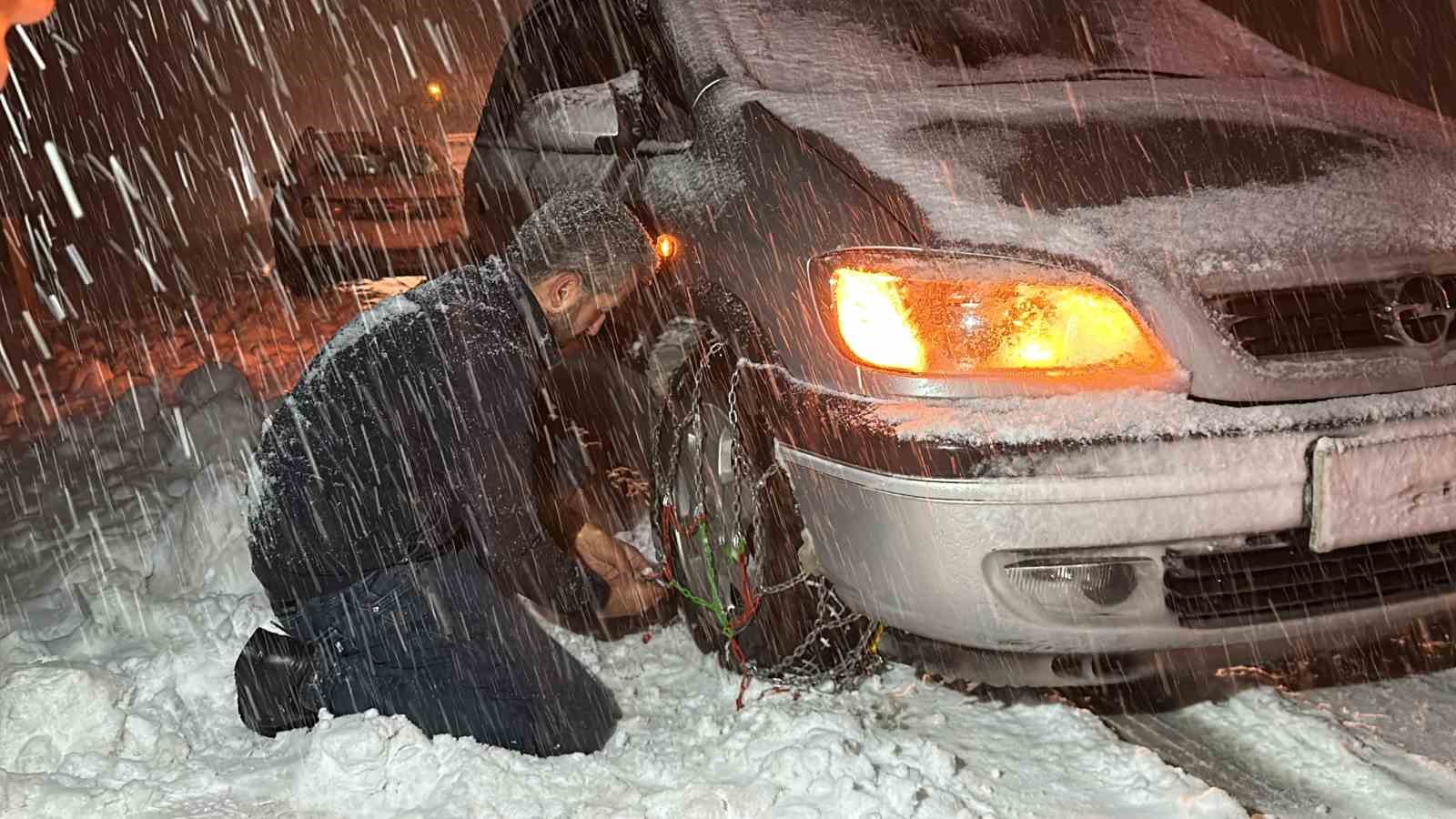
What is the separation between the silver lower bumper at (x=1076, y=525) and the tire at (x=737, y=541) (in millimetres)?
329

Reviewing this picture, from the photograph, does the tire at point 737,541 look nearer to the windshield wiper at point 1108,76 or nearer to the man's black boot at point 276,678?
the man's black boot at point 276,678

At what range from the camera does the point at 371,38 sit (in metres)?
30.9

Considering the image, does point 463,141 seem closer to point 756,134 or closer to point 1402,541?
point 756,134

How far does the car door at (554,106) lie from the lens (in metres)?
3.26

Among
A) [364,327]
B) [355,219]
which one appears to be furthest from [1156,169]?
[355,219]

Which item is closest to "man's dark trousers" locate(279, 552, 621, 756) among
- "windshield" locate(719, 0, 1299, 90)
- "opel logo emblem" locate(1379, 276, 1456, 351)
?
"windshield" locate(719, 0, 1299, 90)

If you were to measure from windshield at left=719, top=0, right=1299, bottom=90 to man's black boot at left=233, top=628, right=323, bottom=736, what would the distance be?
5.78ft

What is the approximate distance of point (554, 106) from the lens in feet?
10.8

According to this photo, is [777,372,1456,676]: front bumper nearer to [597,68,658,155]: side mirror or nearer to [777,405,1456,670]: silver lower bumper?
[777,405,1456,670]: silver lower bumper

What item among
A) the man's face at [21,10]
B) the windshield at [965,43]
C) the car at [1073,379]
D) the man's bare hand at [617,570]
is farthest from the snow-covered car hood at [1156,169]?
the man's face at [21,10]

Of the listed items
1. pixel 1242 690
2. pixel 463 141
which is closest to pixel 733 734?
pixel 1242 690

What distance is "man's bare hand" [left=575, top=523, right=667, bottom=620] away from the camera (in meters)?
3.23

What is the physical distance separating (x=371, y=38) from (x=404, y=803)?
103 feet

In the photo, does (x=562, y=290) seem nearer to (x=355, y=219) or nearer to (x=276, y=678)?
(x=276, y=678)
